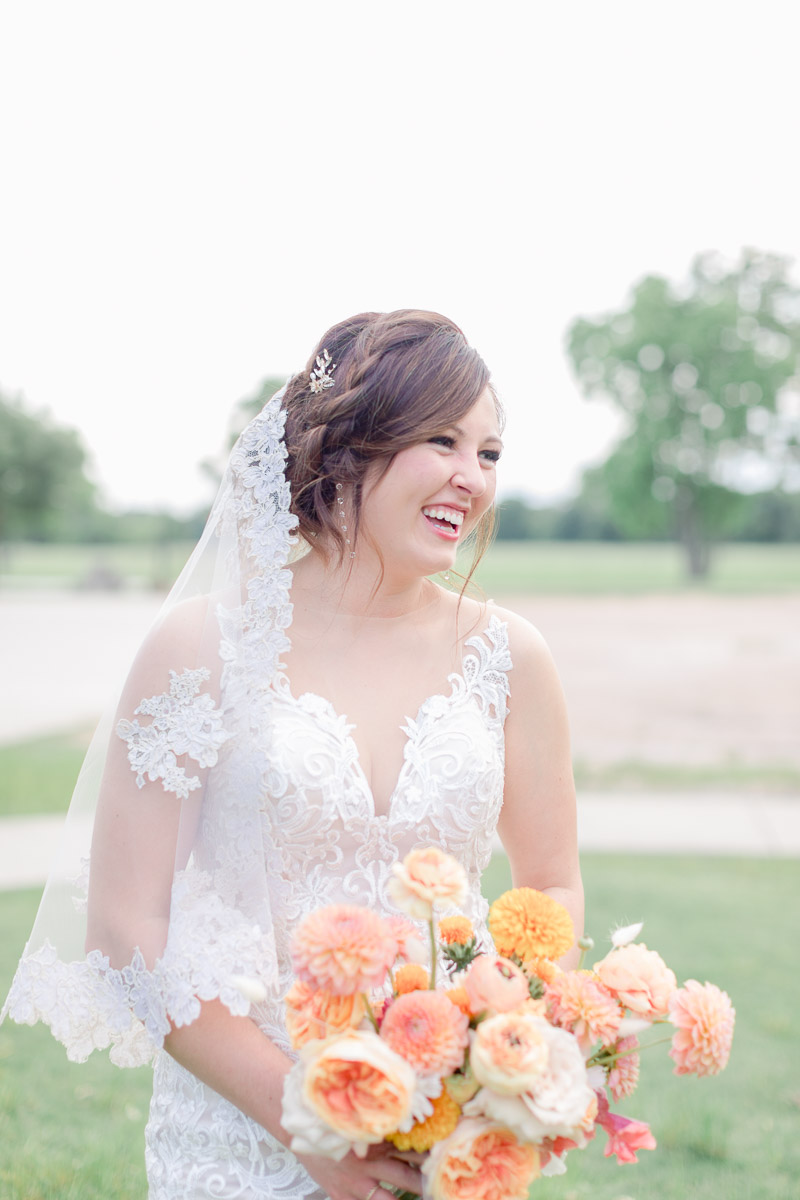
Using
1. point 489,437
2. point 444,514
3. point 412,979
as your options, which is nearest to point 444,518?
point 444,514

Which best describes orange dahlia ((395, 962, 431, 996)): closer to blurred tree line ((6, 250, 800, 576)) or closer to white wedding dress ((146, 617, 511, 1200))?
white wedding dress ((146, 617, 511, 1200))

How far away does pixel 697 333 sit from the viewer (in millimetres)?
54656

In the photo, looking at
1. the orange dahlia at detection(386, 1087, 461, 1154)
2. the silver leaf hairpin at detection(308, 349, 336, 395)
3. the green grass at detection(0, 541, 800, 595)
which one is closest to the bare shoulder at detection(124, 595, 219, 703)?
the silver leaf hairpin at detection(308, 349, 336, 395)

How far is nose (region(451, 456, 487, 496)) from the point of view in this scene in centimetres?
219

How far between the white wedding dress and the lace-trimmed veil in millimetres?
23

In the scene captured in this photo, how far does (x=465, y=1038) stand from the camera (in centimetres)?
153

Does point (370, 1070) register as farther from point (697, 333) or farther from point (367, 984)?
point (697, 333)

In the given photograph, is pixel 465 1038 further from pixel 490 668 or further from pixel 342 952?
pixel 490 668

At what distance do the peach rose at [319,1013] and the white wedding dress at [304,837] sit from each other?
49 cm

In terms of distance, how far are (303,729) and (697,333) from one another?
5631 centimetres

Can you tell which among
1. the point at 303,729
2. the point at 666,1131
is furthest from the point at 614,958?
the point at 666,1131

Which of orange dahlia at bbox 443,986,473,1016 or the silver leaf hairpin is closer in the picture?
orange dahlia at bbox 443,986,473,1016

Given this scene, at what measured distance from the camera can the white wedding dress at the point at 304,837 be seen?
2.06m

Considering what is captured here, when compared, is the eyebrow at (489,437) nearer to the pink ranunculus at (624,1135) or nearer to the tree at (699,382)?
the pink ranunculus at (624,1135)
